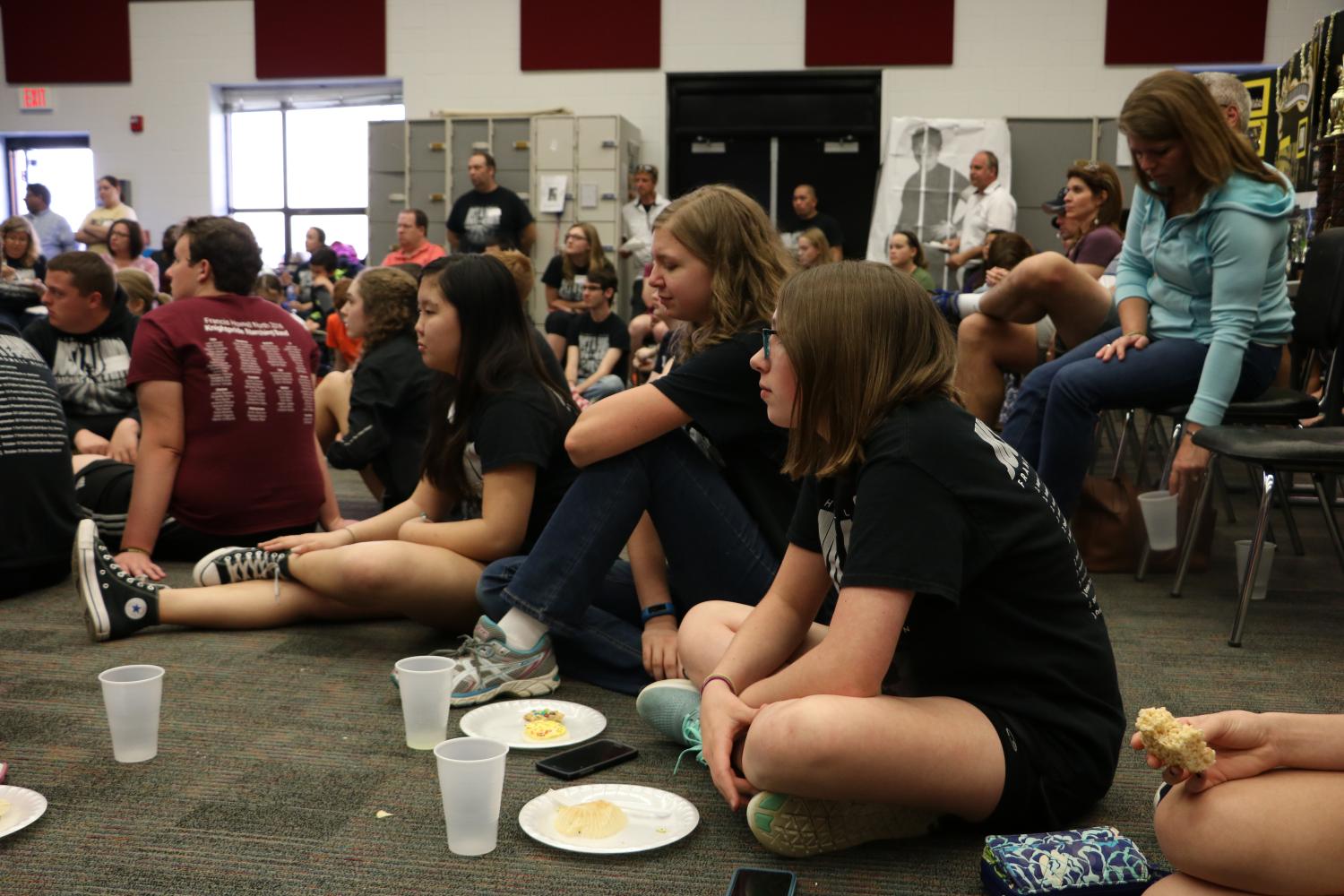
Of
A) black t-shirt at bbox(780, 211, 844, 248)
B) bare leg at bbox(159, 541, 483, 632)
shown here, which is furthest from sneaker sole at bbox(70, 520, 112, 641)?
black t-shirt at bbox(780, 211, 844, 248)

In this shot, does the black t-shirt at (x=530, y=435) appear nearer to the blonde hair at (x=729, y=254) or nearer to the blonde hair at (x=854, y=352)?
the blonde hair at (x=729, y=254)

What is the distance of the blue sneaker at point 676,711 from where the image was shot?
1.73 meters

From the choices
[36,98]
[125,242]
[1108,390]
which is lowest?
[1108,390]

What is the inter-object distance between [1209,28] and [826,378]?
8.62 metres

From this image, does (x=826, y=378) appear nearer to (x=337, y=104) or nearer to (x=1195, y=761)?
(x=1195, y=761)

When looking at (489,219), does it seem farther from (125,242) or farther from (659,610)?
(659,610)

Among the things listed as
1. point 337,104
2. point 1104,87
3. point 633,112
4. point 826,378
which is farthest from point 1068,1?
point 826,378

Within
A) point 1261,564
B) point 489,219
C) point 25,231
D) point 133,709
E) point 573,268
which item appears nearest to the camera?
point 133,709

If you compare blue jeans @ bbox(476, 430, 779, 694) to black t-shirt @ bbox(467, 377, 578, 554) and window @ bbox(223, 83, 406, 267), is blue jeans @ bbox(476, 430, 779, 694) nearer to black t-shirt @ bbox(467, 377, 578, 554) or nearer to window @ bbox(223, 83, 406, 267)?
black t-shirt @ bbox(467, 377, 578, 554)

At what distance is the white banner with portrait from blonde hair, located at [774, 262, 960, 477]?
6978mm

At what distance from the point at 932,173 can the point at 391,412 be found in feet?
19.1

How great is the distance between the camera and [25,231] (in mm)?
6727

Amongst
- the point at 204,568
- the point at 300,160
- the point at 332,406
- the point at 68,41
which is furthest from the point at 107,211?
A: the point at 204,568

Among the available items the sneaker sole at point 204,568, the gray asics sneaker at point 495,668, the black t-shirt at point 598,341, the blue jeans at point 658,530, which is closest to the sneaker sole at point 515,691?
the gray asics sneaker at point 495,668
